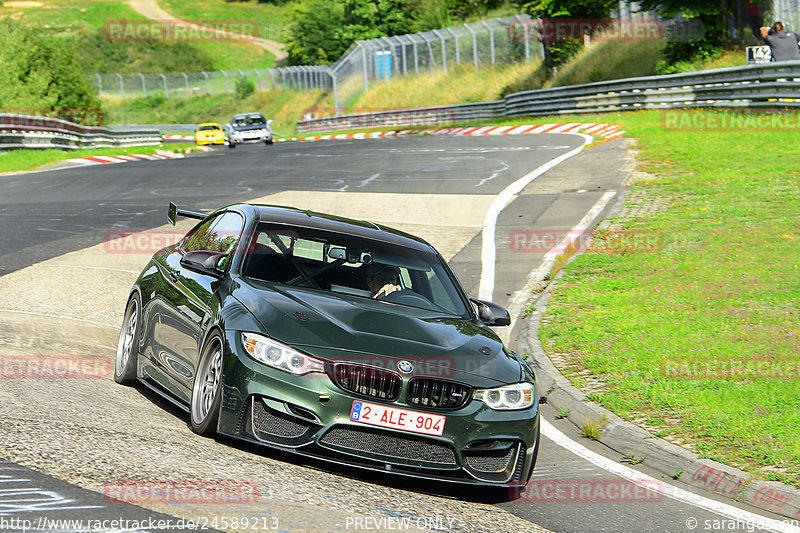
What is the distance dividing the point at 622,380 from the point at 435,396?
11.2 ft

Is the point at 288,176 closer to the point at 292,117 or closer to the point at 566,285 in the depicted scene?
the point at 566,285

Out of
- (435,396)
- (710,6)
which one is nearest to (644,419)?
(435,396)

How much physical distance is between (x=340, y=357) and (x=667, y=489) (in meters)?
2.50

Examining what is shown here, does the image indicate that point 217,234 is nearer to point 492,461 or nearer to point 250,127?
point 492,461

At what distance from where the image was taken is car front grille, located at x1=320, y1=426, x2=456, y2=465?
587cm

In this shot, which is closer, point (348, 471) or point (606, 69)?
point (348, 471)

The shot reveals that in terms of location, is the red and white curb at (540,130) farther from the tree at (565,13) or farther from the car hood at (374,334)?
the car hood at (374,334)

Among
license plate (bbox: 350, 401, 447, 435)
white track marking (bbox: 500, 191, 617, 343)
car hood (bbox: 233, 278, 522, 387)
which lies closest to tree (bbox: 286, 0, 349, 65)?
white track marking (bbox: 500, 191, 617, 343)

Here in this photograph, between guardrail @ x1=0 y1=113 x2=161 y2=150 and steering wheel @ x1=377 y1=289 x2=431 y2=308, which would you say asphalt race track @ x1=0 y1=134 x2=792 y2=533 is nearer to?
steering wheel @ x1=377 y1=289 x2=431 y2=308

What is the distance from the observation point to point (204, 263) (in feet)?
23.6

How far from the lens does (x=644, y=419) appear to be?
26.5ft

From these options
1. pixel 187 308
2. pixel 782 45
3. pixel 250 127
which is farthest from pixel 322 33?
pixel 187 308

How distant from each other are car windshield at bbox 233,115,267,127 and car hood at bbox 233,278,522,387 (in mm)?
42273

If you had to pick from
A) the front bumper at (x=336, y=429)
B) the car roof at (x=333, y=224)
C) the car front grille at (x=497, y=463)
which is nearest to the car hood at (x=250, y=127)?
the car roof at (x=333, y=224)
